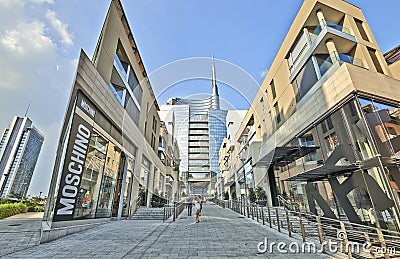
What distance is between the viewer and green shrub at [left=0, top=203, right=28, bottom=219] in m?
10.7

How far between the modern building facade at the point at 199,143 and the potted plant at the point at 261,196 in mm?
46212

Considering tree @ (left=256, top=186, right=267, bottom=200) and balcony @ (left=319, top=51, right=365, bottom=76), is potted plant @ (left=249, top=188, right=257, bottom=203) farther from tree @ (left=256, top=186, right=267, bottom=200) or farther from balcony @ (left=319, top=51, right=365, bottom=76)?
balcony @ (left=319, top=51, right=365, bottom=76)

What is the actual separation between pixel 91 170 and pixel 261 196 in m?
13.9

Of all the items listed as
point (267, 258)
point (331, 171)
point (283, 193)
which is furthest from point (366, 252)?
point (283, 193)

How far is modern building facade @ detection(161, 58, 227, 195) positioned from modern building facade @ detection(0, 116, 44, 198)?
3736cm

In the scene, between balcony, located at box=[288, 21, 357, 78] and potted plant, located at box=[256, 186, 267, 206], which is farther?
potted plant, located at box=[256, 186, 267, 206]

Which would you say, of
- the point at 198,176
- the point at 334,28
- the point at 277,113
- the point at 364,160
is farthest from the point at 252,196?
the point at 198,176

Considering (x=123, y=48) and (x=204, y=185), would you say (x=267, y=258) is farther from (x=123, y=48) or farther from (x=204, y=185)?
(x=204, y=185)

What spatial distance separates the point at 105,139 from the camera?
1007 centimetres

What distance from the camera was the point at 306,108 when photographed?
10.9 m

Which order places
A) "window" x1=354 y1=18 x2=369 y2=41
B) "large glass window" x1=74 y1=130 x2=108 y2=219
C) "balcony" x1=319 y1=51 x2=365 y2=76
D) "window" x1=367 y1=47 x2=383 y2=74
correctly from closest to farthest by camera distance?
1. "large glass window" x1=74 y1=130 x2=108 y2=219
2. "balcony" x1=319 y1=51 x2=365 y2=76
3. "window" x1=367 y1=47 x2=383 y2=74
4. "window" x1=354 y1=18 x2=369 y2=41

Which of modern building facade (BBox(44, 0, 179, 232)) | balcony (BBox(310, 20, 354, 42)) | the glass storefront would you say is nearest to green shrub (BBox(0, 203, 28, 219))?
modern building facade (BBox(44, 0, 179, 232))

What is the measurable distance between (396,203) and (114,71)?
14411mm

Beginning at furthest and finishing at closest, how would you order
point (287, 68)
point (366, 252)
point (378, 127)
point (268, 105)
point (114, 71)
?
point (268, 105) → point (287, 68) → point (114, 71) → point (378, 127) → point (366, 252)
